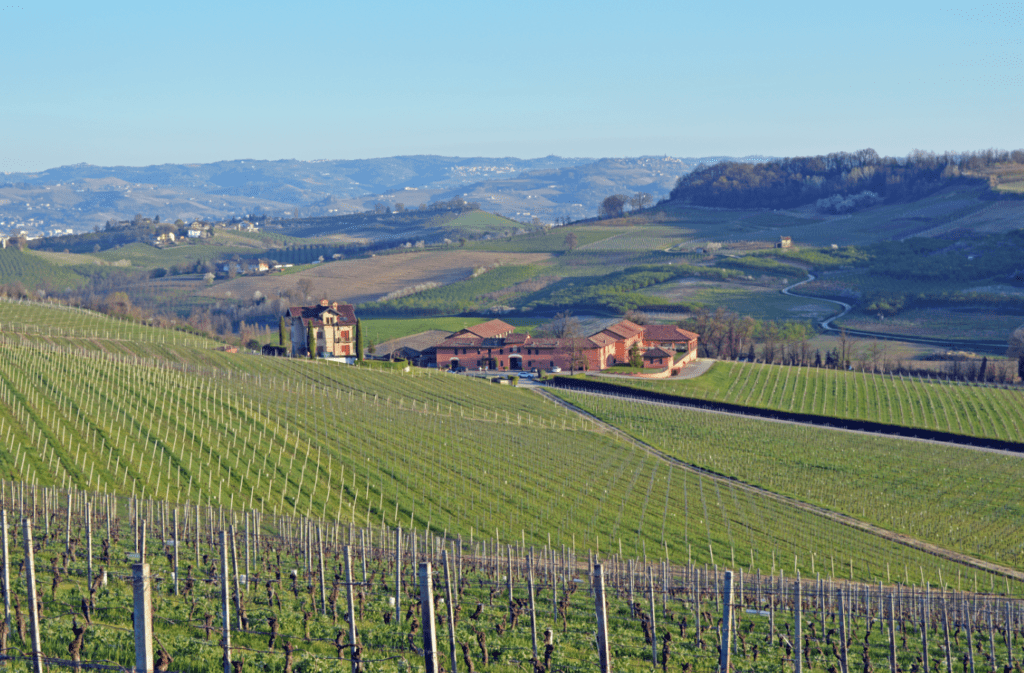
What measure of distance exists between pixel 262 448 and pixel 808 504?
23.4 meters

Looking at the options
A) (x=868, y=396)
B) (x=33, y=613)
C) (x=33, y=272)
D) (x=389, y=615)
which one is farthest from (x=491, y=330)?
(x=33, y=272)

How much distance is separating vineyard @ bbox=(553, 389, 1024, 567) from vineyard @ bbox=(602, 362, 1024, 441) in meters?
6.05

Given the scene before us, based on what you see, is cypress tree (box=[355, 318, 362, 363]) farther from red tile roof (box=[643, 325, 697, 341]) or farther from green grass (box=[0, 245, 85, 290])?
green grass (box=[0, 245, 85, 290])

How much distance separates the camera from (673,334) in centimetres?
9981

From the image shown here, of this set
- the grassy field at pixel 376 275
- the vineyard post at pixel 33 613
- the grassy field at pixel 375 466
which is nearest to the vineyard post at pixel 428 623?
the vineyard post at pixel 33 613

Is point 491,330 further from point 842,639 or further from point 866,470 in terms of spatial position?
point 842,639

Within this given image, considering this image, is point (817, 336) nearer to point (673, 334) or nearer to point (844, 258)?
point (673, 334)

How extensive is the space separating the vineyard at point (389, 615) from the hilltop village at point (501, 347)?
203ft

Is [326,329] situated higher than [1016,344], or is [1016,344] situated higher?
[326,329]

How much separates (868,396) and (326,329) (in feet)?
148

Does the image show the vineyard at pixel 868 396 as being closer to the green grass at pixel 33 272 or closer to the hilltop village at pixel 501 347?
the hilltop village at pixel 501 347

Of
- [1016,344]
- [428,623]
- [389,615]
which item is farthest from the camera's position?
[1016,344]

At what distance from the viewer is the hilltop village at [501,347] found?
94000 mm

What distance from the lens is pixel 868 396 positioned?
80.3 m
